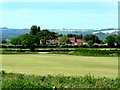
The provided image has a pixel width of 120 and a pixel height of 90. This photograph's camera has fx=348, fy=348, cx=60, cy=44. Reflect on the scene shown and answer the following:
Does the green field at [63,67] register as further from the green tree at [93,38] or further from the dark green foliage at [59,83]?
the green tree at [93,38]

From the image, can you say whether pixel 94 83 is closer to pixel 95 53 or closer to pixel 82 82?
pixel 82 82

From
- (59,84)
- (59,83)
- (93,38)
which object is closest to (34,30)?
(93,38)

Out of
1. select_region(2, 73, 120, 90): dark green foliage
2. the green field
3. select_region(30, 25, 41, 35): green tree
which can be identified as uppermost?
select_region(30, 25, 41, 35): green tree

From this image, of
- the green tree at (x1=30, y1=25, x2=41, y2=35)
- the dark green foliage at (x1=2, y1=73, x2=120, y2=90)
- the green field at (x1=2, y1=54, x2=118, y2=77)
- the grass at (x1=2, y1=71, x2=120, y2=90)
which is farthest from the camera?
the green tree at (x1=30, y1=25, x2=41, y2=35)

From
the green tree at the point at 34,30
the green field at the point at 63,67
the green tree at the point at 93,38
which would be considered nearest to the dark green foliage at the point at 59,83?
the green field at the point at 63,67

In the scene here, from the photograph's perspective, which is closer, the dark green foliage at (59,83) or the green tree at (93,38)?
the dark green foliage at (59,83)

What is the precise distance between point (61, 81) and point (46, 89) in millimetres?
5222

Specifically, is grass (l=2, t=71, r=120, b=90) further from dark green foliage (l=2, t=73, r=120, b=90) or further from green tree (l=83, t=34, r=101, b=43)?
green tree (l=83, t=34, r=101, b=43)

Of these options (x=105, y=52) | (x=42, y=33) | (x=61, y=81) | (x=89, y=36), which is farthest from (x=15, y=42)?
(x=61, y=81)

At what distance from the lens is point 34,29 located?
14212 centimetres

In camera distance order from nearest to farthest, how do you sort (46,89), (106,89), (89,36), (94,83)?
1. (46,89)
2. (106,89)
3. (94,83)
4. (89,36)

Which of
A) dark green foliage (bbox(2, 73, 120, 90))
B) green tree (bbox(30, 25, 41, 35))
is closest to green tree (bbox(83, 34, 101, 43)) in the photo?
green tree (bbox(30, 25, 41, 35))

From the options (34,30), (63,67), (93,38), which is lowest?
(63,67)

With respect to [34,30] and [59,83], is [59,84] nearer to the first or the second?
[59,83]
